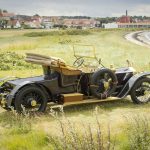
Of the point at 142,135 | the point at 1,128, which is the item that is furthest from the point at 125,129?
the point at 1,128

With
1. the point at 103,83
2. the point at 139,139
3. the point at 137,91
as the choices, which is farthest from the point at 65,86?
the point at 139,139

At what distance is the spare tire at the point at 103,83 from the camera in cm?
1180

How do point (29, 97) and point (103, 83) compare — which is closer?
point (29, 97)

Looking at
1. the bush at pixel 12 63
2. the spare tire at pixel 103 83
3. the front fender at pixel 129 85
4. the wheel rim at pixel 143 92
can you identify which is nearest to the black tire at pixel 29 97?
the spare tire at pixel 103 83

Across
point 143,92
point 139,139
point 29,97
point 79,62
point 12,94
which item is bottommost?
point 139,139

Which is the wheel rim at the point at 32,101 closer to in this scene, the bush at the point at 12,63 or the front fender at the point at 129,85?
the front fender at the point at 129,85

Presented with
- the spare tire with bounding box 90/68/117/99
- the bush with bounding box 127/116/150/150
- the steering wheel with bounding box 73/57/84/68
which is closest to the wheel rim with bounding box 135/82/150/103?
the spare tire with bounding box 90/68/117/99

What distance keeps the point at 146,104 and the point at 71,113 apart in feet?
7.22

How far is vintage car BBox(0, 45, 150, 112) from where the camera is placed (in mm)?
10898

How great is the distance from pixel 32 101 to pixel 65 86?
1.16m

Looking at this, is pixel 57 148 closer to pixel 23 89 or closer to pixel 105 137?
pixel 105 137

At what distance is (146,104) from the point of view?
12414 millimetres

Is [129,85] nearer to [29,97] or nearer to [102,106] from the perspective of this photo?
[102,106]

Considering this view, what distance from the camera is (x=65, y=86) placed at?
38.2 feet
